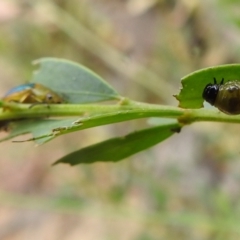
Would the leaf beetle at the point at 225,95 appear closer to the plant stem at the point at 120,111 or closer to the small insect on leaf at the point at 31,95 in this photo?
the plant stem at the point at 120,111

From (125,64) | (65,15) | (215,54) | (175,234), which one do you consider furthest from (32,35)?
(175,234)

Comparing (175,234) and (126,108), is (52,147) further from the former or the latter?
(126,108)

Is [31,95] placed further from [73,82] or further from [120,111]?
[120,111]

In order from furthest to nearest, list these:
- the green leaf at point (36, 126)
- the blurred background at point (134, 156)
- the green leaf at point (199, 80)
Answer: the blurred background at point (134, 156) → the green leaf at point (36, 126) → the green leaf at point (199, 80)

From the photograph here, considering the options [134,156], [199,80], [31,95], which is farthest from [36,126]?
[134,156]

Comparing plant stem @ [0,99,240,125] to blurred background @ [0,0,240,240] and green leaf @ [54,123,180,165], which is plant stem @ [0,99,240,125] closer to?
green leaf @ [54,123,180,165]

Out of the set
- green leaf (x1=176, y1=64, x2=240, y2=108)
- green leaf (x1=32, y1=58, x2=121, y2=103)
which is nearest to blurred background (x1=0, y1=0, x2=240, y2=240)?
green leaf (x1=32, y1=58, x2=121, y2=103)

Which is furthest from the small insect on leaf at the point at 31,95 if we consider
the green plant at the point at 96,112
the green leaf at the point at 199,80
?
the green leaf at the point at 199,80
